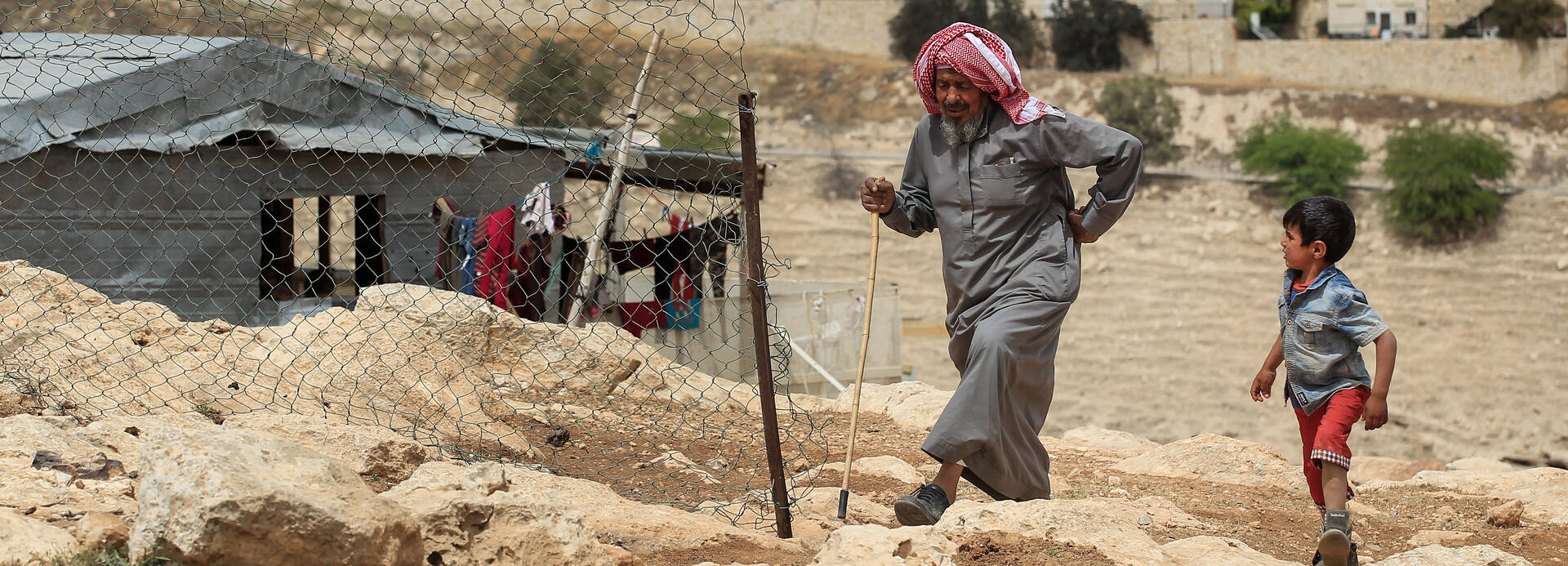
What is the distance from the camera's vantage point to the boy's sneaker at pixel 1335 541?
3.13 metres

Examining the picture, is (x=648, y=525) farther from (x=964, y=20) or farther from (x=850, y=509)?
(x=964, y=20)

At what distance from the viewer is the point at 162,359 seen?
4574 mm

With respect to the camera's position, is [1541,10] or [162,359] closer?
[162,359]

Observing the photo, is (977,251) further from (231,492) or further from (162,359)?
(162,359)

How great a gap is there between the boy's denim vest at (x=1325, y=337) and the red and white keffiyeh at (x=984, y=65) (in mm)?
860

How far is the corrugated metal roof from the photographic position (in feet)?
23.6

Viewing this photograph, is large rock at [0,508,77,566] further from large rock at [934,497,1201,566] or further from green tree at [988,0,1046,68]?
green tree at [988,0,1046,68]

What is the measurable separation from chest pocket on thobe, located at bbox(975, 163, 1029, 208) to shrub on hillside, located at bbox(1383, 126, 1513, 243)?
2136 centimetres

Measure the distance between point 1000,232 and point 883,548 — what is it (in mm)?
1300

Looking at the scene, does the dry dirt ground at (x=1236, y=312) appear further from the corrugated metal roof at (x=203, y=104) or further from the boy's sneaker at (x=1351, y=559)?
the boy's sneaker at (x=1351, y=559)

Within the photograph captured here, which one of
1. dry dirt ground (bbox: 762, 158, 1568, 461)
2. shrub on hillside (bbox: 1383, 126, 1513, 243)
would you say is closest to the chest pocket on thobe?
dry dirt ground (bbox: 762, 158, 1568, 461)

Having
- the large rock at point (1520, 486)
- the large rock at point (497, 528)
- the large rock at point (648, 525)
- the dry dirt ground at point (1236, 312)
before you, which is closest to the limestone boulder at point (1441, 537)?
the large rock at point (1520, 486)

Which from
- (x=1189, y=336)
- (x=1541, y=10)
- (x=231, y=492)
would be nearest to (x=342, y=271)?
(x=231, y=492)

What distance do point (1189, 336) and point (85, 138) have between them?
15.2 meters
